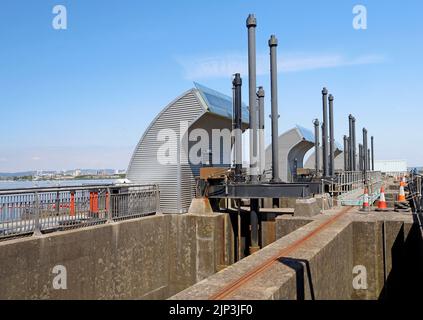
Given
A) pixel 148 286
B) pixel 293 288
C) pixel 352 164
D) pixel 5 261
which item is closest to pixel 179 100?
pixel 148 286

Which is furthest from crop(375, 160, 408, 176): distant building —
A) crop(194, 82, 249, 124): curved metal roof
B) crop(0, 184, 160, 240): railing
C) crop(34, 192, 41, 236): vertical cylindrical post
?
crop(34, 192, 41, 236): vertical cylindrical post

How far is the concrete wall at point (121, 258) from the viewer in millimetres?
9727

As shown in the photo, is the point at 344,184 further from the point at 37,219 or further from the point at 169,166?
the point at 37,219

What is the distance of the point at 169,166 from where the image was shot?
17328 millimetres

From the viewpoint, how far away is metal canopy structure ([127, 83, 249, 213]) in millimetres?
17125

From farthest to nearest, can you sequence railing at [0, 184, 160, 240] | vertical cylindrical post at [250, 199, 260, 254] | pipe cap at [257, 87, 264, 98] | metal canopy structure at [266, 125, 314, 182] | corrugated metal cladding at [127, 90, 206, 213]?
metal canopy structure at [266, 125, 314, 182] → pipe cap at [257, 87, 264, 98] → corrugated metal cladding at [127, 90, 206, 213] → vertical cylindrical post at [250, 199, 260, 254] → railing at [0, 184, 160, 240]

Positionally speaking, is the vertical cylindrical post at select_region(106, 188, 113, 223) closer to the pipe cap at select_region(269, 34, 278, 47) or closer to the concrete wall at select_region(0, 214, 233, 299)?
the concrete wall at select_region(0, 214, 233, 299)

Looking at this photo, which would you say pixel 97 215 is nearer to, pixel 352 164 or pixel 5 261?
pixel 5 261

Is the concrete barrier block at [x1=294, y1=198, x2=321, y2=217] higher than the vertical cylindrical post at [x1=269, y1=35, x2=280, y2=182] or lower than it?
lower

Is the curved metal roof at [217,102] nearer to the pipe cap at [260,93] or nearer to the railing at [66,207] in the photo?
the pipe cap at [260,93]

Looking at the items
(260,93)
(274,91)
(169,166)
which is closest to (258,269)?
(169,166)

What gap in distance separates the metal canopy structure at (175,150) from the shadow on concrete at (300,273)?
384 inches

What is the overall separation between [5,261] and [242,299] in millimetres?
6304
